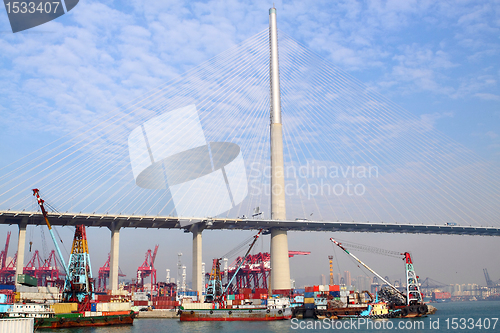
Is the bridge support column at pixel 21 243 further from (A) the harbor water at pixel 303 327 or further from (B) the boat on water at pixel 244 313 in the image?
(B) the boat on water at pixel 244 313

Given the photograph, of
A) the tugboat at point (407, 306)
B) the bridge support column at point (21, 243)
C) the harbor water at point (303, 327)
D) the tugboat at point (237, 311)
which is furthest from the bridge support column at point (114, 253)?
the tugboat at point (407, 306)

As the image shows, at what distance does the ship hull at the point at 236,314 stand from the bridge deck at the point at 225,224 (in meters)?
17.1

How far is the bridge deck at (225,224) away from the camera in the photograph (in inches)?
2670

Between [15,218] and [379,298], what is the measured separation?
59.3 metres

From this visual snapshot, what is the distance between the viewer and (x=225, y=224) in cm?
8419

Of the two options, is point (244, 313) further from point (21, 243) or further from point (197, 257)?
point (21, 243)

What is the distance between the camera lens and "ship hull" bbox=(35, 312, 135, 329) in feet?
163

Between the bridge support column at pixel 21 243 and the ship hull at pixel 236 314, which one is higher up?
the bridge support column at pixel 21 243

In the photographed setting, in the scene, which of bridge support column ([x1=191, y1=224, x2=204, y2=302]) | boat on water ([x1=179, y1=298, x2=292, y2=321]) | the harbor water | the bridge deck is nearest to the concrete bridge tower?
the bridge deck

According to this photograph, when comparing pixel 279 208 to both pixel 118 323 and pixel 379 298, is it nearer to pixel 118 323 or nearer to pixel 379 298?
pixel 379 298

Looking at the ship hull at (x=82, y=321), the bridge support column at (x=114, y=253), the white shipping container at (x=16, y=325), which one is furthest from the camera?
the bridge support column at (x=114, y=253)

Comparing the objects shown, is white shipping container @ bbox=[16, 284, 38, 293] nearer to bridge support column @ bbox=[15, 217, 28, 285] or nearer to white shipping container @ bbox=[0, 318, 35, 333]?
bridge support column @ bbox=[15, 217, 28, 285]

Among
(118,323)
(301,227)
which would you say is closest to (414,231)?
(301,227)

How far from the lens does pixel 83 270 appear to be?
→ 6031 cm
